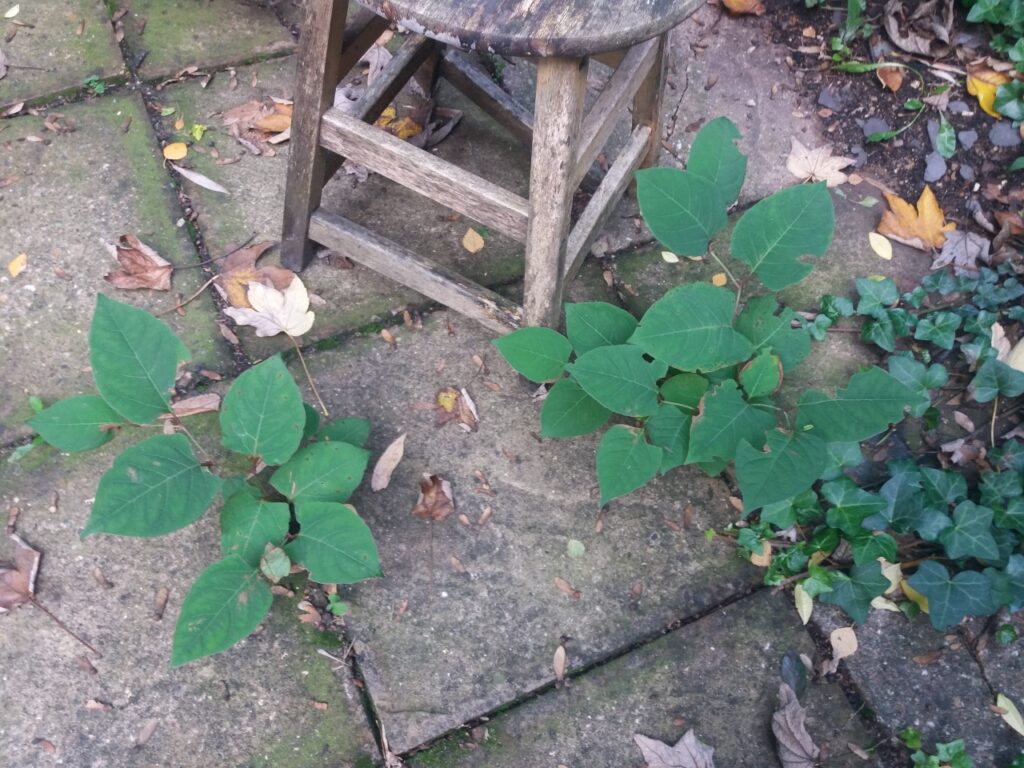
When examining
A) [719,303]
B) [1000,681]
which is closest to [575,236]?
[719,303]

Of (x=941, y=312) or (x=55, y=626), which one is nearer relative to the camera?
(x=55, y=626)

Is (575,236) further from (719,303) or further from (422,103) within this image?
(422,103)

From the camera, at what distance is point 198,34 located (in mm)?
2568

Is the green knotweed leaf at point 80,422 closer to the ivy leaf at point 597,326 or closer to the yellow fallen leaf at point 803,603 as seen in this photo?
the ivy leaf at point 597,326

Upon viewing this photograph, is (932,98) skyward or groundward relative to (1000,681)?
skyward

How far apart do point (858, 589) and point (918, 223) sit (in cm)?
115

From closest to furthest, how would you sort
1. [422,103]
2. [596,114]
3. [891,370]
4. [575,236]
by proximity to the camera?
[596,114] → [575,236] → [891,370] → [422,103]

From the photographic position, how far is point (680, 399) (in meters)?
1.81

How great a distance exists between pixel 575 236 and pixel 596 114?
10.8 inches

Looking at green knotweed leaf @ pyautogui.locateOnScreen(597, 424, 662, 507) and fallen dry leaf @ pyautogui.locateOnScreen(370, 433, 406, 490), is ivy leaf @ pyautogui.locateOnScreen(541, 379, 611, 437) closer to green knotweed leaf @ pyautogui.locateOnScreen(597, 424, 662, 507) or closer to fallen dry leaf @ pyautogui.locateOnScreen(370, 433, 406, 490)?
green knotweed leaf @ pyautogui.locateOnScreen(597, 424, 662, 507)

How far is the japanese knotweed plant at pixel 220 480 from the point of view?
5.02ft

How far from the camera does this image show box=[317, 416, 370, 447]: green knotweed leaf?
1.84m

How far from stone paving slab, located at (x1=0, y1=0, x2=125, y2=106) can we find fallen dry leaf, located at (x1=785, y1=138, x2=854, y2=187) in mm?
1951

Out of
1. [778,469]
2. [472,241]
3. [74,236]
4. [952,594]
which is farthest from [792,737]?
[74,236]
